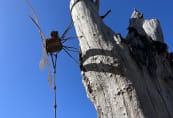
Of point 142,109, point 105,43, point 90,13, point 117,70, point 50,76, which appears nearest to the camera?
point 142,109

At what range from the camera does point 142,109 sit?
1.65m

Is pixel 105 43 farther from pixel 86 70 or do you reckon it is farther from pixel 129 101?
pixel 129 101

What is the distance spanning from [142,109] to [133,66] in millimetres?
327

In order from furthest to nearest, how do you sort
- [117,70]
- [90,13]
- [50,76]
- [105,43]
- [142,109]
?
[50,76] < [90,13] < [105,43] < [117,70] < [142,109]

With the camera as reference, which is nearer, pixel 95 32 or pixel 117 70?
pixel 117 70

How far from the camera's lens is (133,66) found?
6.13ft

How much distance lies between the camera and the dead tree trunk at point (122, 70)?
5.59ft

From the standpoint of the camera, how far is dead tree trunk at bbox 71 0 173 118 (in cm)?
170

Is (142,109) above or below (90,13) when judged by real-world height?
below

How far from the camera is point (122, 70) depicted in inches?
70.8

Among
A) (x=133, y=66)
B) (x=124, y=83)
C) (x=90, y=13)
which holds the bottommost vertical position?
(x=124, y=83)

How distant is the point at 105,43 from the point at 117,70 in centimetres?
23

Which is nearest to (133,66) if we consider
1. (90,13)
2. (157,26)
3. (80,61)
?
(80,61)

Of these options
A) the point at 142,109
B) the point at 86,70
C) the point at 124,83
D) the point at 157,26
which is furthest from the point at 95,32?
the point at 157,26
